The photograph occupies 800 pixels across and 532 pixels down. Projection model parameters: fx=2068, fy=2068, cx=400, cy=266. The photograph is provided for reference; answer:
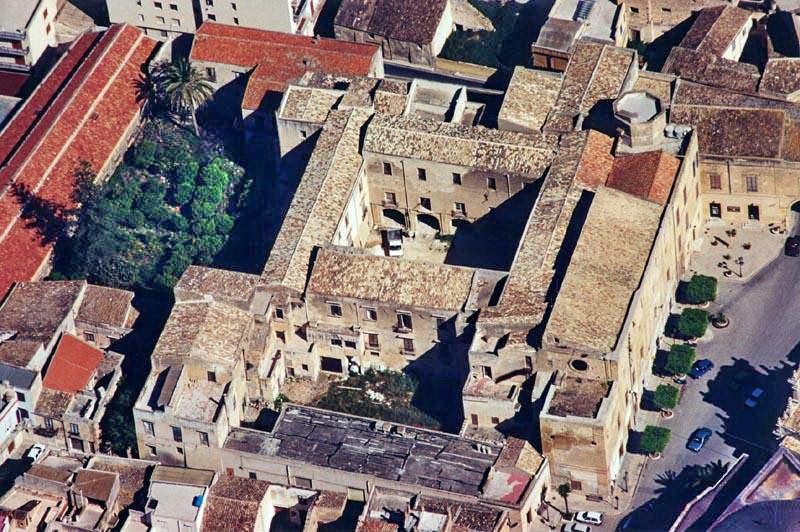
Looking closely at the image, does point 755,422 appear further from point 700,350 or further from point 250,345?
point 250,345

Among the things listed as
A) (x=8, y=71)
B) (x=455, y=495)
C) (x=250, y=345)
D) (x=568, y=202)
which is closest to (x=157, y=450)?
(x=250, y=345)

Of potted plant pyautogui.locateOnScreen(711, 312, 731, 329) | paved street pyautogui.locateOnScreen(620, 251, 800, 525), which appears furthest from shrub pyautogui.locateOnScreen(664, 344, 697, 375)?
potted plant pyautogui.locateOnScreen(711, 312, 731, 329)

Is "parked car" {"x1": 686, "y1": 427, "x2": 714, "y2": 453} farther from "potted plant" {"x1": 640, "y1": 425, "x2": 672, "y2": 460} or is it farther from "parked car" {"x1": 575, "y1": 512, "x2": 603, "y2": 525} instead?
"parked car" {"x1": 575, "y1": 512, "x2": 603, "y2": 525}

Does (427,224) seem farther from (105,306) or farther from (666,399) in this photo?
(105,306)

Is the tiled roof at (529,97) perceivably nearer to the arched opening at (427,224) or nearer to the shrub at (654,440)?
the arched opening at (427,224)

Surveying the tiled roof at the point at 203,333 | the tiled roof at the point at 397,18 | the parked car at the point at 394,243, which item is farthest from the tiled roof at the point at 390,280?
the tiled roof at the point at 397,18

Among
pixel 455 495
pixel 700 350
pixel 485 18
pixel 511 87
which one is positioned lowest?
pixel 455 495

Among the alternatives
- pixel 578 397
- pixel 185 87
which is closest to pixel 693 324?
pixel 578 397
